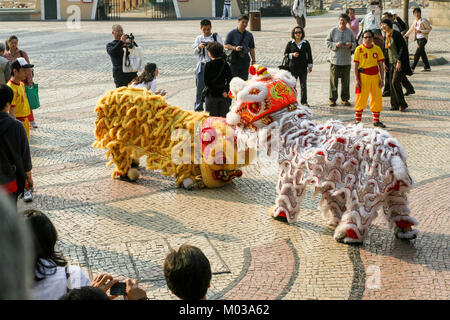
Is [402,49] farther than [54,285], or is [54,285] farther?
[402,49]

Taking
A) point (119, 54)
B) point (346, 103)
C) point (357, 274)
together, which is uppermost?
point (119, 54)

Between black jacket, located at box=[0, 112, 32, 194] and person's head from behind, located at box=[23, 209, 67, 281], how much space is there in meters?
2.26

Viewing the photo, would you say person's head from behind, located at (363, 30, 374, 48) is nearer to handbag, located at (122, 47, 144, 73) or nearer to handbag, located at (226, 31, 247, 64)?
handbag, located at (226, 31, 247, 64)

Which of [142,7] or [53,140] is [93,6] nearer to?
[142,7]

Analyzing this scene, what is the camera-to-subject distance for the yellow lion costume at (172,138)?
8.20 meters

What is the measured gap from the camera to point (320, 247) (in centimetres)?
660

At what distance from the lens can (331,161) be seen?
21.4 feet

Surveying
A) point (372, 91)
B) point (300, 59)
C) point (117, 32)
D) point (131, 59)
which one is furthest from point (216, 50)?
point (300, 59)

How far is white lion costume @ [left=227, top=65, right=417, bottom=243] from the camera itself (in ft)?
21.0

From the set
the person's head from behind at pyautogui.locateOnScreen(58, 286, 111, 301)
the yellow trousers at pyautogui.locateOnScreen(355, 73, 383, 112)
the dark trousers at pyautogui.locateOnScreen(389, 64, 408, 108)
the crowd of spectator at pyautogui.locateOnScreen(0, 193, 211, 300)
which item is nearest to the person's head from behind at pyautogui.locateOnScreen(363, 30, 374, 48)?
the yellow trousers at pyautogui.locateOnScreen(355, 73, 383, 112)

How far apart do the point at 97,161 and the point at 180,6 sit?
27.5 meters

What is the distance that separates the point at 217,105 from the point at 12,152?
164 inches

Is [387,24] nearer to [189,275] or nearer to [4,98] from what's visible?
[4,98]
